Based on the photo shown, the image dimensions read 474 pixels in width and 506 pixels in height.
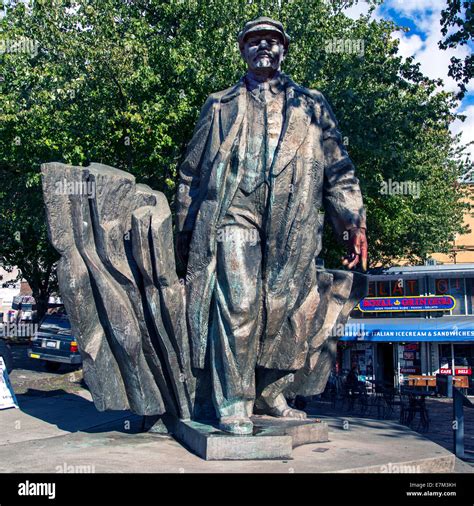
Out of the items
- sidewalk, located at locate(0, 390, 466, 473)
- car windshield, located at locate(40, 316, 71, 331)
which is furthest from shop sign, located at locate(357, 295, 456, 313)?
sidewalk, located at locate(0, 390, 466, 473)

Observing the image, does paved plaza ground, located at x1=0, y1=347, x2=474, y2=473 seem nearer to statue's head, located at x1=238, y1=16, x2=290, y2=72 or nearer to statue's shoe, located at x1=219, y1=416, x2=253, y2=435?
statue's shoe, located at x1=219, y1=416, x2=253, y2=435

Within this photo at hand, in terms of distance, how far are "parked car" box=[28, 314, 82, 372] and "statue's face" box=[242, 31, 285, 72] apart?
14138mm

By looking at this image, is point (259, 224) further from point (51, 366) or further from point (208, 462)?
point (51, 366)

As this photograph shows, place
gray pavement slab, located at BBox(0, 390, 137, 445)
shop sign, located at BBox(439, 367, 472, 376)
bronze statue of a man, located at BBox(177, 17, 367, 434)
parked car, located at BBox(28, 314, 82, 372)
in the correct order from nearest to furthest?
bronze statue of a man, located at BBox(177, 17, 367, 434), gray pavement slab, located at BBox(0, 390, 137, 445), parked car, located at BBox(28, 314, 82, 372), shop sign, located at BBox(439, 367, 472, 376)

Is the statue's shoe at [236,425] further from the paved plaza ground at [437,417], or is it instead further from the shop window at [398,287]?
the shop window at [398,287]

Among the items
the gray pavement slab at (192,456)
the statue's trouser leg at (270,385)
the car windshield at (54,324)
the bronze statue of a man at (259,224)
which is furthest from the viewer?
the car windshield at (54,324)

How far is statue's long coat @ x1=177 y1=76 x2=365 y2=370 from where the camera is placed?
6223mm

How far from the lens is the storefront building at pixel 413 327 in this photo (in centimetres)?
2542

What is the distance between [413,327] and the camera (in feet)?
82.6

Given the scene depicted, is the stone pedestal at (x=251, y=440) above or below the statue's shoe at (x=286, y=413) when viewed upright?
below

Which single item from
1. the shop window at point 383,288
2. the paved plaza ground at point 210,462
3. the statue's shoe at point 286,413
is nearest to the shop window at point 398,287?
the shop window at point 383,288

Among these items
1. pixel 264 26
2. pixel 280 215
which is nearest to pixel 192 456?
pixel 280 215

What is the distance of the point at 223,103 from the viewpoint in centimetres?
671
